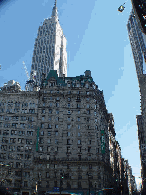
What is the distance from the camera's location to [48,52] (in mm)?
162250

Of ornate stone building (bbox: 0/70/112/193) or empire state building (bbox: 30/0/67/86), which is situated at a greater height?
empire state building (bbox: 30/0/67/86)

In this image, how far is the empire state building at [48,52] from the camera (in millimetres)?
157188

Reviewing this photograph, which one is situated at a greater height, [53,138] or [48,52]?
[48,52]

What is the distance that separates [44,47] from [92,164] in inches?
4674

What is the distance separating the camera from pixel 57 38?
173 metres

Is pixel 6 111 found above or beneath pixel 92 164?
above

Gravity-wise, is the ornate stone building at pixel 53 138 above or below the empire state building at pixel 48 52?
below

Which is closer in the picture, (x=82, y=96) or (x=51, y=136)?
(x=51, y=136)

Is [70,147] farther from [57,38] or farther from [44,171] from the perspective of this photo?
[57,38]

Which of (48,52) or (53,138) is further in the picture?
(48,52)

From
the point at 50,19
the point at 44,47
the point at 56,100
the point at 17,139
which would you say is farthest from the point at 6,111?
the point at 50,19

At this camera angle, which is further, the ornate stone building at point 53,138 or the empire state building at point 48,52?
the empire state building at point 48,52

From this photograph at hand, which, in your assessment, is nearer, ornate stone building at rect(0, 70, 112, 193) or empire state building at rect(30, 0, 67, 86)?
ornate stone building at rect(0, 70, 112, 193)

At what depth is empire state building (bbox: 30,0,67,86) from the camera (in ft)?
516
